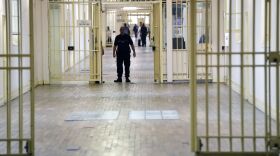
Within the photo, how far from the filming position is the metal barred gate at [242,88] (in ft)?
22.0

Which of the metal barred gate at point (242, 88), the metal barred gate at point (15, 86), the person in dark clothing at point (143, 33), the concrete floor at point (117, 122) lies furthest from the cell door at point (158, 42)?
the person in dark clothing at point (143, 33)

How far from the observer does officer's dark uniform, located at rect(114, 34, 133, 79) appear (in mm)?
16500

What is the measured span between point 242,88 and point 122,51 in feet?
32.7

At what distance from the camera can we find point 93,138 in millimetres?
8352

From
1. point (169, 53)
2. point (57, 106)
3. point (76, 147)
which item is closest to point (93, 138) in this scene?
point (76, 147)

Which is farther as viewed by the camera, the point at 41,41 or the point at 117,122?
the point at 41,41

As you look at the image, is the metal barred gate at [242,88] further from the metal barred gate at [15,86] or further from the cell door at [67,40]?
the cell door at [67,40]

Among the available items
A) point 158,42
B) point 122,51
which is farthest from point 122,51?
point 158,42

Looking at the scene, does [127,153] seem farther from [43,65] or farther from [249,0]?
[43,65]

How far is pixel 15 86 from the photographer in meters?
13.0

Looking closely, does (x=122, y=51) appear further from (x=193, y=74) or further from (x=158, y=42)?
(x=193, y=74)

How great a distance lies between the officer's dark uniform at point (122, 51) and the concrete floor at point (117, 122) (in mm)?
717

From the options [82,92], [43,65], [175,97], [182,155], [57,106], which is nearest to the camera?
[182,155]

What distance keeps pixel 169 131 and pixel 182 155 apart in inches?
69.0
